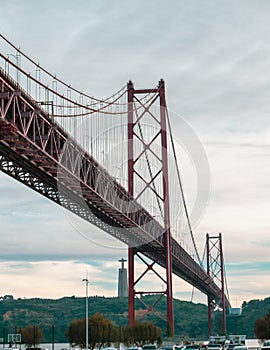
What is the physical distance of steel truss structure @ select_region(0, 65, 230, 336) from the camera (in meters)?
43.0

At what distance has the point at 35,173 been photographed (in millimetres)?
54281

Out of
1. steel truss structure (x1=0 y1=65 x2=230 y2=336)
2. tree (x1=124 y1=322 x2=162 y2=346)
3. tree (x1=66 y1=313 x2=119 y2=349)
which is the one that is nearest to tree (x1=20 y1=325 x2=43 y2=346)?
tree (x1=66 y1=313 x2=119 y2=349)

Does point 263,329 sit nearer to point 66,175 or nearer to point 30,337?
point 30,337

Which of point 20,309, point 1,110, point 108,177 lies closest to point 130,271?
point 108,177

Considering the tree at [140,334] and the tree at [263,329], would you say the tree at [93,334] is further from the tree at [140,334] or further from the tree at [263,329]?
the tree at [263,329]

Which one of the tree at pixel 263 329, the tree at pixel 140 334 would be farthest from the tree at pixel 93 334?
the tree at pixel 263 329

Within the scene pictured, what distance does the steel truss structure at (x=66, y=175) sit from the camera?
141ft

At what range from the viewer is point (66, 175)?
177ft

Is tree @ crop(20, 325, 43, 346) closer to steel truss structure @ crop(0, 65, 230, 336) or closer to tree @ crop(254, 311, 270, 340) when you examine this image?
steel truss structure @ crop(0, 65, 230, 336)

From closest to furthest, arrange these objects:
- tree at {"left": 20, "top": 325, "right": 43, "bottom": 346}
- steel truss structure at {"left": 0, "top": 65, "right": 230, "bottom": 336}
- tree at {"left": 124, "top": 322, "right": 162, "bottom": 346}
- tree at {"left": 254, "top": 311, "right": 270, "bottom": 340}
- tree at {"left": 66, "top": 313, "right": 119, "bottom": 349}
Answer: steel truss structure at {"left": 0, "top": 65, "right": 230, "bottom": 336}, tree at {"left": 66, "top": 313, "right": 119, "bottom": 349}, tree at {"left": 124, "top": 322, "right": 162, "bottom": 346}, tree at {"left": 20, "top": 325, "right": 43, "bottom": 346}, tree at {"left": 254, "top": 311, "right": 270, "bottom": 340}

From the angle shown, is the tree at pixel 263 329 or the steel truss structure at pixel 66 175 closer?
the steel truss structure at pixel 66 175

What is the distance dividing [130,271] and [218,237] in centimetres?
11594

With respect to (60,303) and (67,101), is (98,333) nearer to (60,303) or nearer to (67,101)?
(67,101)

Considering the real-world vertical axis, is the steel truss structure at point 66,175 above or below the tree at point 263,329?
above
